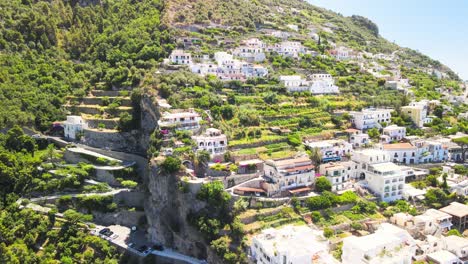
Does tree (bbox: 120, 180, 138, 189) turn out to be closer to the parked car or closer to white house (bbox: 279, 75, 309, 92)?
the parked car

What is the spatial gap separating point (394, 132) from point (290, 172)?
19.2 metres

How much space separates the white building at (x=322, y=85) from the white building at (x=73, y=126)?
104ft

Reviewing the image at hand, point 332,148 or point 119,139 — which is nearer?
point 332,148

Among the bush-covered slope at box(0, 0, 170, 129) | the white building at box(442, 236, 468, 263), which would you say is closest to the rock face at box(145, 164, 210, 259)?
the white building at box(442, 236, 468, 263)

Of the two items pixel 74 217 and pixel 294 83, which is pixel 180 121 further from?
pixel 294 83

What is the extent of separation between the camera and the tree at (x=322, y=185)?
123 feet

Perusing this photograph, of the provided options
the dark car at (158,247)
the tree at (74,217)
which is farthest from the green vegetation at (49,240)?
the dark car at (158,247)

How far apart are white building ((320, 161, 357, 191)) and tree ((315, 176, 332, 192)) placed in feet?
3.89

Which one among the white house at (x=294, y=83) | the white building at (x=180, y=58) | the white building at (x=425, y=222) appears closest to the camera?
the white building at (x=425, y=222)

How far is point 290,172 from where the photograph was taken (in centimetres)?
3703

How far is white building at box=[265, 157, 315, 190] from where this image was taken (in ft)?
121

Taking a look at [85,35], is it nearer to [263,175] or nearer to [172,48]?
[172,48]

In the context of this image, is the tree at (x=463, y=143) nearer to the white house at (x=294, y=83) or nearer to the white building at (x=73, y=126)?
the white house at (x=294, y=83)

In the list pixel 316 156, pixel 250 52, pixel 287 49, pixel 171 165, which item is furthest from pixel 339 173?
pixel 287 49
